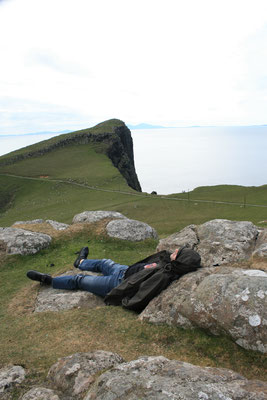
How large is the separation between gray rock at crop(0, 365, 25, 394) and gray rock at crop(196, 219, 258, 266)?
9954mm

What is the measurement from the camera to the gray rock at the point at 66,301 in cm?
1227

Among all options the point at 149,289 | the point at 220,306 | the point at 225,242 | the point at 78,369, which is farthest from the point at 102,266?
the point at 78,369

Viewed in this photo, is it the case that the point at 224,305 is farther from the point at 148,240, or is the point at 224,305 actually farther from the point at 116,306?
the point at 148,240

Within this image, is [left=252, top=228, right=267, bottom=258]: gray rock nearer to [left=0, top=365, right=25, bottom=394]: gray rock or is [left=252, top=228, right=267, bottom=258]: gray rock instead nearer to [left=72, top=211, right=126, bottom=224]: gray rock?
[left=0, top=365, right=25, bottom=394]: gray rock

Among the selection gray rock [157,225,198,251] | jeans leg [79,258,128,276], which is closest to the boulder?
jeans leg [79,258,128,276]

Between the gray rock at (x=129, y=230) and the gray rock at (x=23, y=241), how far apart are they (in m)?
4.92

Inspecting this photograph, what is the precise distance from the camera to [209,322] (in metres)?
8.41

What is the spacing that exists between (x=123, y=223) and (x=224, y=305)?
1559 cm

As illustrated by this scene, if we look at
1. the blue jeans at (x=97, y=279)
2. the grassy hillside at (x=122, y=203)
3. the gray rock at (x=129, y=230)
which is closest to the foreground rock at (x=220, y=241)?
the blue jeans at (x=97, y=279)

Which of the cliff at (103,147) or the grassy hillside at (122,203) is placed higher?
the cliff at (103,147)

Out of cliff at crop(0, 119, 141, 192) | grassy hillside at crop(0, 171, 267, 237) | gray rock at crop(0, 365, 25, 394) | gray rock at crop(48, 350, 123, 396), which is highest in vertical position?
cliff at crop(0, 119, 141, 192)

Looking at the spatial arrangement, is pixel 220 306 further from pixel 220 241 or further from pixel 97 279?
pixel 220 241

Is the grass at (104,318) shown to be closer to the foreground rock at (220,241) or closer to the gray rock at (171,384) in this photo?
the gray rock at (171,384)

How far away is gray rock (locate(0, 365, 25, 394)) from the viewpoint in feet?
22.0
